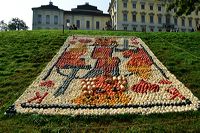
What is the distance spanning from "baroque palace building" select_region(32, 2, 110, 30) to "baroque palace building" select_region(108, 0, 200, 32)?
185 inches

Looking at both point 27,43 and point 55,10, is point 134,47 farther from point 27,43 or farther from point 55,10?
point 55,10

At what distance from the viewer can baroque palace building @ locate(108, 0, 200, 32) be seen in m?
98.4

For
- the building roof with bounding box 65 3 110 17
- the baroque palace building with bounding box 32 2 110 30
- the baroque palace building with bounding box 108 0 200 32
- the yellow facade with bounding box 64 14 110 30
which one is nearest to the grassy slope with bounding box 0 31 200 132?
the baroque palace building with bounding box 108 0 200 32

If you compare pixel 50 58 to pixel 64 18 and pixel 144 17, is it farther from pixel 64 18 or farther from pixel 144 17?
pixel 144 17

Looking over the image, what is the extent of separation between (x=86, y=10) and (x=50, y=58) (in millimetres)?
77647

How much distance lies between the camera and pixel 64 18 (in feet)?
336

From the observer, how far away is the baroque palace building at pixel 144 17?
9844 centimetres

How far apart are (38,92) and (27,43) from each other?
49.8 ft

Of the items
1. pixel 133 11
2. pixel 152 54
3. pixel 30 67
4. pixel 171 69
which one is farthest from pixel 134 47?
pixel 133 11

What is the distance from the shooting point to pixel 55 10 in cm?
10144

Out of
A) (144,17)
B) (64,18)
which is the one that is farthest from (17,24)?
(144,17)

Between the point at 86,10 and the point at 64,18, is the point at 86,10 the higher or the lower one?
the higher one

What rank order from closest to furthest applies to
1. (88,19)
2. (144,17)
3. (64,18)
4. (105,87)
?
(105,87) → (144,17) → (64,18) → (88,19)

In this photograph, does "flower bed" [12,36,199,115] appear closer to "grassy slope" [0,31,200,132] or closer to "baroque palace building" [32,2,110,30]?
"grassy slope" [0,31,200,132]
